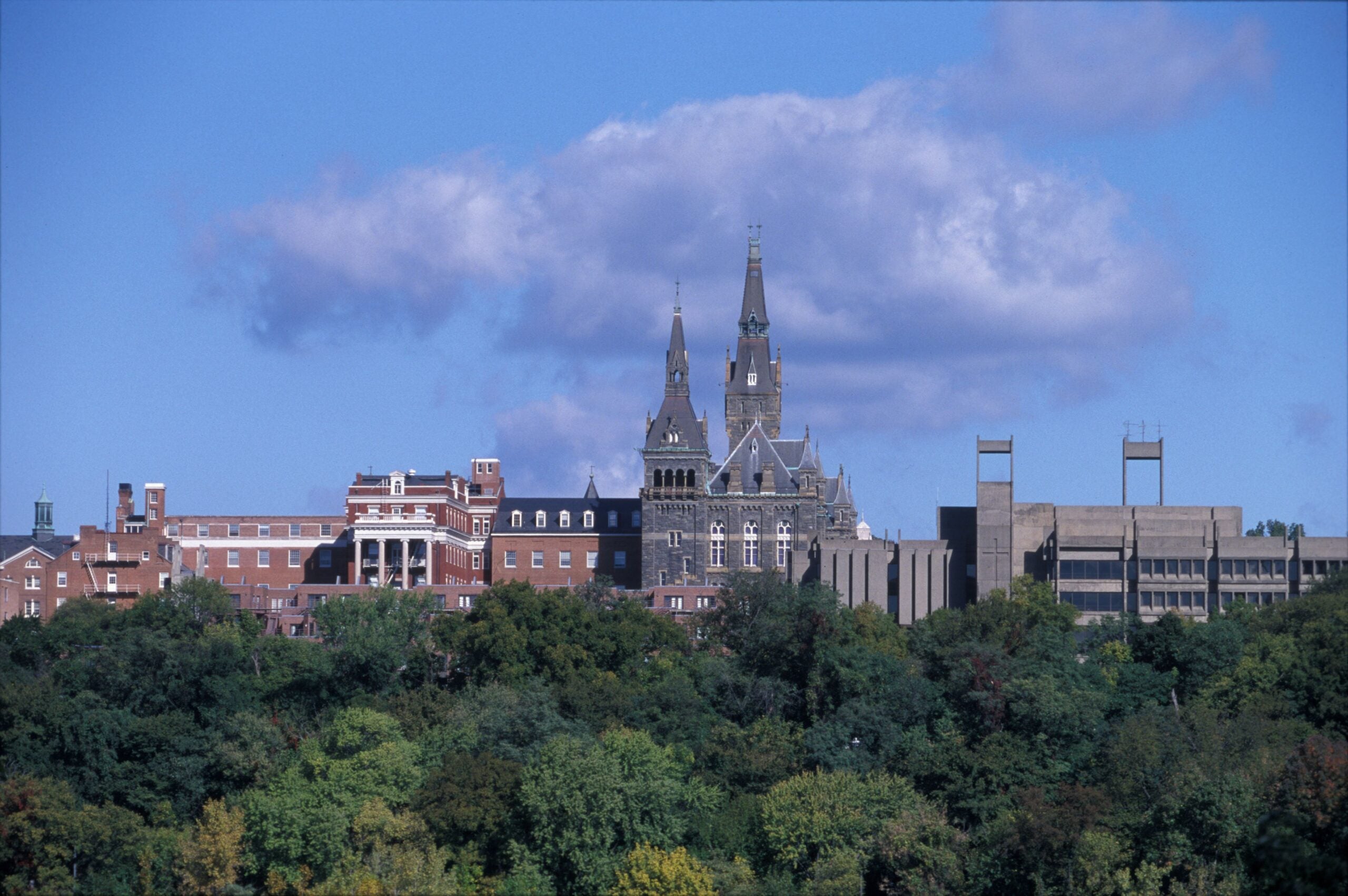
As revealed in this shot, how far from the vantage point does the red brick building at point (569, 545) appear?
149 meters

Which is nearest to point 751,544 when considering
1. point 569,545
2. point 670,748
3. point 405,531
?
point 569,545

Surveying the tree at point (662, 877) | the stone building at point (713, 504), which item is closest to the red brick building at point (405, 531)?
the stone building at point (713, 504)

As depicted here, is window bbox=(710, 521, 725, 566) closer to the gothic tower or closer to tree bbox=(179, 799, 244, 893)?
the gothic tower

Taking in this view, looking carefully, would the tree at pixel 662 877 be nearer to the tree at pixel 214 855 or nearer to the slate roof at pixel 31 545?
the tree at pixel 214 855

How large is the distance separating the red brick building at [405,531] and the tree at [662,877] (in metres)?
57.8

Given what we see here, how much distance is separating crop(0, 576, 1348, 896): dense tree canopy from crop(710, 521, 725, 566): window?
21780mm

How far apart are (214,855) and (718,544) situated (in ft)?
192

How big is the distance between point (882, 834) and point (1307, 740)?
1731 cm

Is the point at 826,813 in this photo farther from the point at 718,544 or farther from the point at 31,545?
the point at 31,545

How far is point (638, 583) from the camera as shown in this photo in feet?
485

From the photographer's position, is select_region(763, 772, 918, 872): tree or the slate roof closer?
select_region(763, 772, 918, 872): tree

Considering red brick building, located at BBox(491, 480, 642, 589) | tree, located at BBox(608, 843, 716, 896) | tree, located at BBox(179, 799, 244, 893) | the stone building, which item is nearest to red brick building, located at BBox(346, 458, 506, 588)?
red brick building, located at BBox(491, 480, 642, 589)

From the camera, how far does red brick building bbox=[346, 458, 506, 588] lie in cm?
14275

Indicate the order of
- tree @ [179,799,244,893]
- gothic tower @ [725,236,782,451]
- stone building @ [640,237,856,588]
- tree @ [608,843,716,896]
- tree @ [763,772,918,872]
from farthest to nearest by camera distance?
1. gothic tower @ [725,236,782,451]
2. stone building @ [640,237,856,588]
3. tree @ [179,799,244,893]
4. tree @ [763,772,918,872]
5. tree @ [608,843,716,896]
